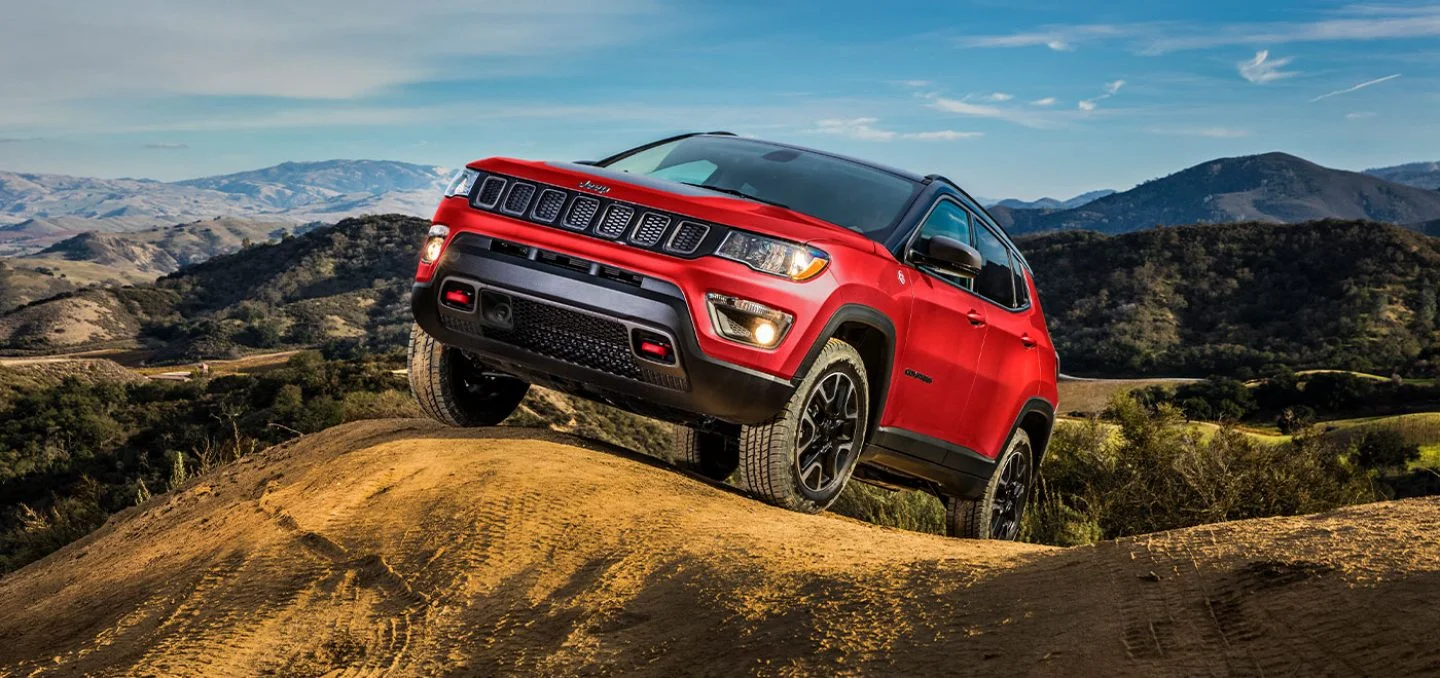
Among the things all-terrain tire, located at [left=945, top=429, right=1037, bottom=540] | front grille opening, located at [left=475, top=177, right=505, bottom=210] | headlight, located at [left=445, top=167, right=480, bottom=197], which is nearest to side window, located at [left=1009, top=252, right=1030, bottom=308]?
all-terrain tire, located at [left=945, top=429, right=1037, bottom=540]

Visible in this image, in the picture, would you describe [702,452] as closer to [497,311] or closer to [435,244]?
[497,311]

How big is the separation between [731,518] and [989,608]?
195cm

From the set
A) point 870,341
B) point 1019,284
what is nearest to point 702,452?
point 870,341

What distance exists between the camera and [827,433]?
6.07m

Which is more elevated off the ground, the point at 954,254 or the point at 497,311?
the point at 954,254

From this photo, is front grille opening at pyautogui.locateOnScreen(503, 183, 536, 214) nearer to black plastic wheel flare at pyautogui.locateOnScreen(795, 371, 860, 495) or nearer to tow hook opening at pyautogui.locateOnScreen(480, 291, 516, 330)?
tow hook opening at pyautogui.locateOnScreen(480, 291, 516, 330)

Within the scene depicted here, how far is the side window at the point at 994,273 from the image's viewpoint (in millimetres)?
7051

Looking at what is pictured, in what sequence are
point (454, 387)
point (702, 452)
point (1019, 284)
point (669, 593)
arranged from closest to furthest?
point (669, 593), point (454, 387), point (1019, 284), point (702, 452)

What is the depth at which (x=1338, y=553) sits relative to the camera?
3.22 m

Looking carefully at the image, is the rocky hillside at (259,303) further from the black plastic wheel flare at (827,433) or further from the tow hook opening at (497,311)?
the black plastic wheel flare at (827,433)

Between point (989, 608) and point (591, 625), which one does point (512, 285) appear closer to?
point (591, 625)

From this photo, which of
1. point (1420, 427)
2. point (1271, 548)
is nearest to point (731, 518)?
point (1271, 548)

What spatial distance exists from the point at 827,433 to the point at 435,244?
7.66ft

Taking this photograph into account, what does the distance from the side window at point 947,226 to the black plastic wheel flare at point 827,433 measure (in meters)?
0.93
